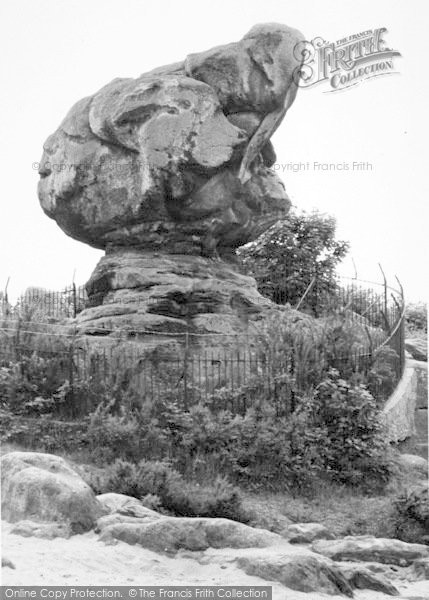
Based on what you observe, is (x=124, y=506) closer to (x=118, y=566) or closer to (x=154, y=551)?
(x=154, y=551)

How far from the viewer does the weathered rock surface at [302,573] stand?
7.13 metres

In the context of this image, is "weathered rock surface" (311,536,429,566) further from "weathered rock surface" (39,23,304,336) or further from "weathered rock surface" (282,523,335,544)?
"weathered rock surface" (39,23,304,336)

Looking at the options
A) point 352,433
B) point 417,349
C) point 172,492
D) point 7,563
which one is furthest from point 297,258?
point 7,563

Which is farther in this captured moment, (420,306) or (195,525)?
(420,306)

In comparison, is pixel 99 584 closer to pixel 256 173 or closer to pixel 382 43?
pixel 382 43

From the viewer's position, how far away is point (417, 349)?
17.0m

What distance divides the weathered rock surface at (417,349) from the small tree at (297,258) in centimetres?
186

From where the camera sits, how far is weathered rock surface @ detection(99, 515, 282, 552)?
7.66 meters

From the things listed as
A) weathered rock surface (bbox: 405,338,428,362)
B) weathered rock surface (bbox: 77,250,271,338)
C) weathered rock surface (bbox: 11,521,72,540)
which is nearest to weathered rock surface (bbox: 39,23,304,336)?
weathered rock surface (bbox: 77,250,271,338)

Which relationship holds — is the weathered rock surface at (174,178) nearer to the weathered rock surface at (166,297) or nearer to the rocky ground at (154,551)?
the weathered rock surface at (166,297)

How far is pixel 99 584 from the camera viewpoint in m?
6.95

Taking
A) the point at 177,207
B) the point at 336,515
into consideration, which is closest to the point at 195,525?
the point at 336,515

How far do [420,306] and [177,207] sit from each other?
9.80 m

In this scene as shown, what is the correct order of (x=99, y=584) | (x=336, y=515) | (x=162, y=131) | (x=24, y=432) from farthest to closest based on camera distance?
(x=162, y=131)
(x=24, y=432)
(x=336, y=515)
(x=99, y=584)
